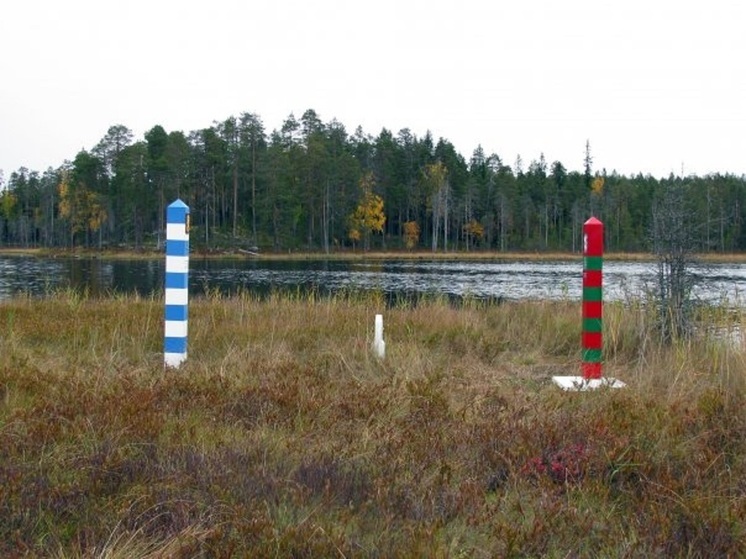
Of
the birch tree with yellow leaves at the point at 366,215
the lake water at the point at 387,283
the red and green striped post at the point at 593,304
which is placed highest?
the birch tree with yellow leaves at the point at 366,215

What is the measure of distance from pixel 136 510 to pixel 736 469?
111 inches

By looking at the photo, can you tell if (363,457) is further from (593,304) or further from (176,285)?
(176,285)

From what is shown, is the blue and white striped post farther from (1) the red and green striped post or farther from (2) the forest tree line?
(2) the forest tree line

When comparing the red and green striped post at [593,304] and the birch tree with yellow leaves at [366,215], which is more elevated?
the birch tree with yellow leaves at [366,215]

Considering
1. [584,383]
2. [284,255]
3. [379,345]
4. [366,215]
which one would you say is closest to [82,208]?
[284,255]

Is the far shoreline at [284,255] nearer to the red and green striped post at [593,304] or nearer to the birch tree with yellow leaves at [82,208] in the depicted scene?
the birch tree with yellow leaves at [82,208]

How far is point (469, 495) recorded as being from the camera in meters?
2.77

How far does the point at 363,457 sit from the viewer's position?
3217mm

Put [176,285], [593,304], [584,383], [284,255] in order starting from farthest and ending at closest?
[284,255] < [176,285] < [593,304] < [584,383]

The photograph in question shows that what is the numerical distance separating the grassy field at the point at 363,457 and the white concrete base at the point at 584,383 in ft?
0.33

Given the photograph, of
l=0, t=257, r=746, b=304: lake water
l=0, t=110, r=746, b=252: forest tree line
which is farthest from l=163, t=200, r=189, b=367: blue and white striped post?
l=0, t=110, r=746, b=252: forest tree line

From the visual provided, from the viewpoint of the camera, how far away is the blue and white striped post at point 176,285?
19.1 feet

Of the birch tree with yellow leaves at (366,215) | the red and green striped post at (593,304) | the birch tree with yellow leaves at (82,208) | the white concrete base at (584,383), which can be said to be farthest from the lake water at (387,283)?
the birch tree with yellow leaves at (82,208)

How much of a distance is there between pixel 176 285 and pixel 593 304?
3.76m
